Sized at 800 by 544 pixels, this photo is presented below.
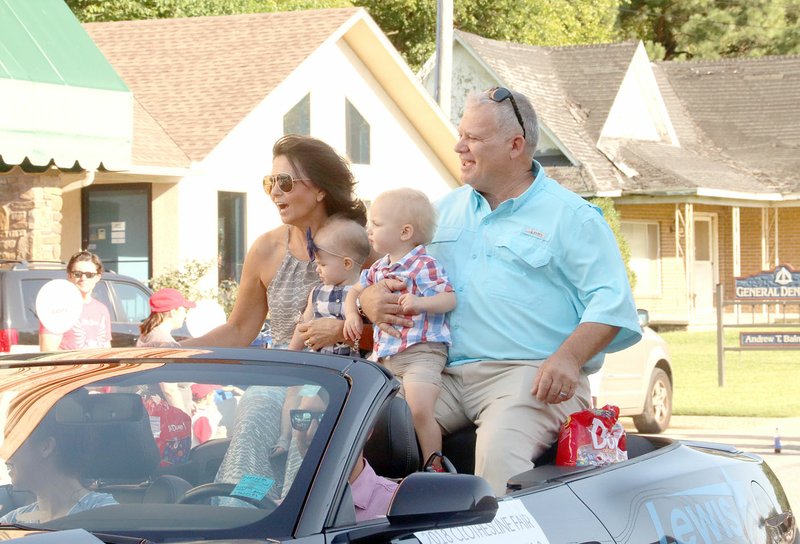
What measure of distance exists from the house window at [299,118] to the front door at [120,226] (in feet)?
11.0

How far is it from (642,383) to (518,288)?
9.41 m

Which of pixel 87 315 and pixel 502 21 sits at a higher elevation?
pixel 502 21

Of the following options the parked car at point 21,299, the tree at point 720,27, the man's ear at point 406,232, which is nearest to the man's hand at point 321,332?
the man's ear at point 406,232

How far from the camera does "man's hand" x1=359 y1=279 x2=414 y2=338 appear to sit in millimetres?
4660

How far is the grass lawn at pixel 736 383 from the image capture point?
15.7m

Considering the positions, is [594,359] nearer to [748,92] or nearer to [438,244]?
[438,244]

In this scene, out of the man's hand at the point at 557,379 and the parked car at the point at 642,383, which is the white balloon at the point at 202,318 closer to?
the parked car at the point at 642,383

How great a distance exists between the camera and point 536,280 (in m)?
4.75

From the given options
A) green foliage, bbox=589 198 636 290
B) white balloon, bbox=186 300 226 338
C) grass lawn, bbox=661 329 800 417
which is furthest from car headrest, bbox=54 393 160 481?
green foliage, bbox=589 198 636 290

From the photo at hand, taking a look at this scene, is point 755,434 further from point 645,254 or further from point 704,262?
point 704,262

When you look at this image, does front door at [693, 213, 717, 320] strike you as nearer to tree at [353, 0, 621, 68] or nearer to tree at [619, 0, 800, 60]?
tree at [353, 0, 621, 68]

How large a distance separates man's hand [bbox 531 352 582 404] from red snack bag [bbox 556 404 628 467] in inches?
4.8

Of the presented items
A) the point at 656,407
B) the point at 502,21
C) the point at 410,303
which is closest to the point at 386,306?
the point at 410,303

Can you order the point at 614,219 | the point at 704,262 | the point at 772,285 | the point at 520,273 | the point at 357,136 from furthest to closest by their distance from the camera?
the point at 704,262
the point at 614,219
the point at 357,136
the point at 772,285
the point at 520,273
